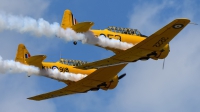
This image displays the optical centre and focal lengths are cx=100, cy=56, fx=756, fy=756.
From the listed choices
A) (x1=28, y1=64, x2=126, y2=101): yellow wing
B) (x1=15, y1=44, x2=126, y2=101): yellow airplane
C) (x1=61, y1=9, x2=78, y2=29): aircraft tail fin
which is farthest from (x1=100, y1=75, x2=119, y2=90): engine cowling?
(x1=61, y1=9, x2=78, y2=29): aircraft tail fin

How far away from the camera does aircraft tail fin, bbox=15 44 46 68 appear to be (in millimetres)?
52634

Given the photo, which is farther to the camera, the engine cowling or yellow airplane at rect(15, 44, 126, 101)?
the engine cowling

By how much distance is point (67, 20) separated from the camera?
5116 cm

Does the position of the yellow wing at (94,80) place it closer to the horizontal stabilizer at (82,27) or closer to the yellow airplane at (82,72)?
the yellow airplane at (82,72)

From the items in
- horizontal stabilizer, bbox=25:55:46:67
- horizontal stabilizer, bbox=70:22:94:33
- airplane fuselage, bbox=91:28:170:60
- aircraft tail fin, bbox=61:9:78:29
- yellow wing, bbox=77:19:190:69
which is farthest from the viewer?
horizontal stabilizer, bbox=25:55:46:67

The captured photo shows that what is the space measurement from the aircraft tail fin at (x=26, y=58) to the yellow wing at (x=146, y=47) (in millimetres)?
3321

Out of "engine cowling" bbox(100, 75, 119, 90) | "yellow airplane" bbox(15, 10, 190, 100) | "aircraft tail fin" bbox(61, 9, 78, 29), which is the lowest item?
"engine cowling" bbox(100, 75, 119, 90)

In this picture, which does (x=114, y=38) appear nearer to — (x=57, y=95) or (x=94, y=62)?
(x=94, y=62)

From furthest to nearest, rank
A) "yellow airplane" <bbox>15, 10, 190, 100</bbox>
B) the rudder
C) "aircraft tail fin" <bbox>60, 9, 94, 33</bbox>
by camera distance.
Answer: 1. the rudder
2. "yellow airplane" <bbox>15, 10, 190, 100</bbox>
3. "aircraft tail fin" <bbox>60, 9, 94, 33</bbox>

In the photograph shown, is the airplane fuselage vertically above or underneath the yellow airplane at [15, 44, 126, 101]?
above

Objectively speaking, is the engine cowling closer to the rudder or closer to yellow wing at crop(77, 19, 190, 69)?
yellow wing at crop(77, 19, 190, 69)

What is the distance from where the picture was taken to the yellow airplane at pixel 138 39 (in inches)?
1973

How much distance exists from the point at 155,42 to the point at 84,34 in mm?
4934

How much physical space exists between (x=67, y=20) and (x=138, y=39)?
5202 millimetres
